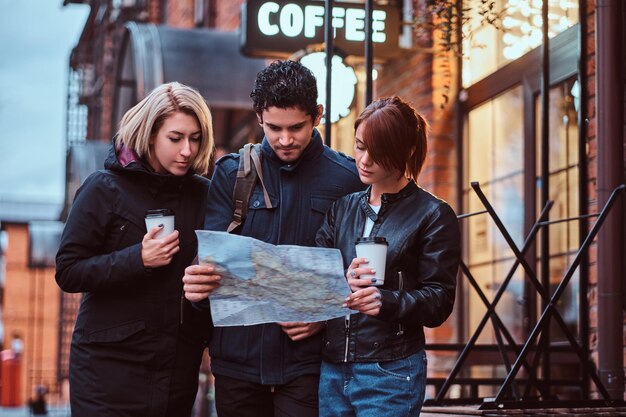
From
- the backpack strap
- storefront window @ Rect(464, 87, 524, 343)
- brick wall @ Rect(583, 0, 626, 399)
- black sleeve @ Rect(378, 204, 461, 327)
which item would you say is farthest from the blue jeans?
storefront window @ Rect(464, 87, 524, 343)

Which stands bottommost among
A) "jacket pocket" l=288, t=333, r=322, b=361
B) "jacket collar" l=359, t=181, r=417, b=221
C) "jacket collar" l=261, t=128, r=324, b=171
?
"jacket pocket" l=288, t=333, r=322, b=361

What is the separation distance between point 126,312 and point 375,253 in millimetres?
1042

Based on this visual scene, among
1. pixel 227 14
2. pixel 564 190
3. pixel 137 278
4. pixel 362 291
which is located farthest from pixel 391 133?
pixel 227 14

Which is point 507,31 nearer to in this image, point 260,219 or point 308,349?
point 260,219

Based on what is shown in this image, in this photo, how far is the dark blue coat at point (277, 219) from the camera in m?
3.58

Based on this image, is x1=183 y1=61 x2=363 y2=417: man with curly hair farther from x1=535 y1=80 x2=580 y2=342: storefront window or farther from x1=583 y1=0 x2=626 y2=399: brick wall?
x1=535 y1=80 x2=580 y2=342: storefront window

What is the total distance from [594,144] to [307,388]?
283 centimetres

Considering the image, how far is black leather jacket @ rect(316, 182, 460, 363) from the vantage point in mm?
3275

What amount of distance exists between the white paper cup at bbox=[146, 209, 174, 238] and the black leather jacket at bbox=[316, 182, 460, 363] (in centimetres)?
56

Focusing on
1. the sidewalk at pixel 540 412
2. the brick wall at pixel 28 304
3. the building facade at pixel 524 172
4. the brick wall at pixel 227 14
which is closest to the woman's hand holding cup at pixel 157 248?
the sidewalk at pixel 540 412

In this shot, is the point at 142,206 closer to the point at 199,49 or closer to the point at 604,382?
the point at 604,382

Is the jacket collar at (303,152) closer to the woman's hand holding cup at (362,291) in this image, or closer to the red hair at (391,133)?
the red hair at (391,133)

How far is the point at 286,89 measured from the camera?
3490mm

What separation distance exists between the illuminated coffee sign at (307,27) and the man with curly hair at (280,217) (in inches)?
158
